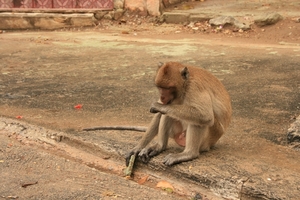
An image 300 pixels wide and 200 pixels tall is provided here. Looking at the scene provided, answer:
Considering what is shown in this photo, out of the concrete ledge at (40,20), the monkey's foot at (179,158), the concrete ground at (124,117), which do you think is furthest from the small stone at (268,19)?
the monkey's foot at (179,158)

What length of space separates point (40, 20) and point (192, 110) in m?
8.98

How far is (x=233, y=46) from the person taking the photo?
9.07 meters

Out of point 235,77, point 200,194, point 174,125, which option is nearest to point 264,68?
point 235,77

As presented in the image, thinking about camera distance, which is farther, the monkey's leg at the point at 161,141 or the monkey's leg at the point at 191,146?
the monkey's leg at the point at 161,141

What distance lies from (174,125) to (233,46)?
5.46 metres

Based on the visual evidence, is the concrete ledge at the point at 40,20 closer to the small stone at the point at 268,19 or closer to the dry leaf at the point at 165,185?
the small stone at the point at 268,19

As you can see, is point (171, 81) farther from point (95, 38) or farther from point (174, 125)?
point (95, 38)

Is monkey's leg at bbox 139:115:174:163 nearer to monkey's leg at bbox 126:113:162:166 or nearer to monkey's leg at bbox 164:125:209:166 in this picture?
monkey's leg at bbox 126:113:162:166

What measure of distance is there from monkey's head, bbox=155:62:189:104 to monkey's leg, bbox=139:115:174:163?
0.24 m

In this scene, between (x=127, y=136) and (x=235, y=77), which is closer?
(x=127, y=136)

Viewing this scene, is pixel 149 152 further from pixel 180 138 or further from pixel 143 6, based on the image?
pixel 143 6

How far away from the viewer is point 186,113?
3.63 meters

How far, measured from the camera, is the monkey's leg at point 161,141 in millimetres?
3914

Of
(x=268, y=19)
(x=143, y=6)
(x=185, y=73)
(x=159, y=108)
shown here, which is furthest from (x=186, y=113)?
(x=143, y=6)
